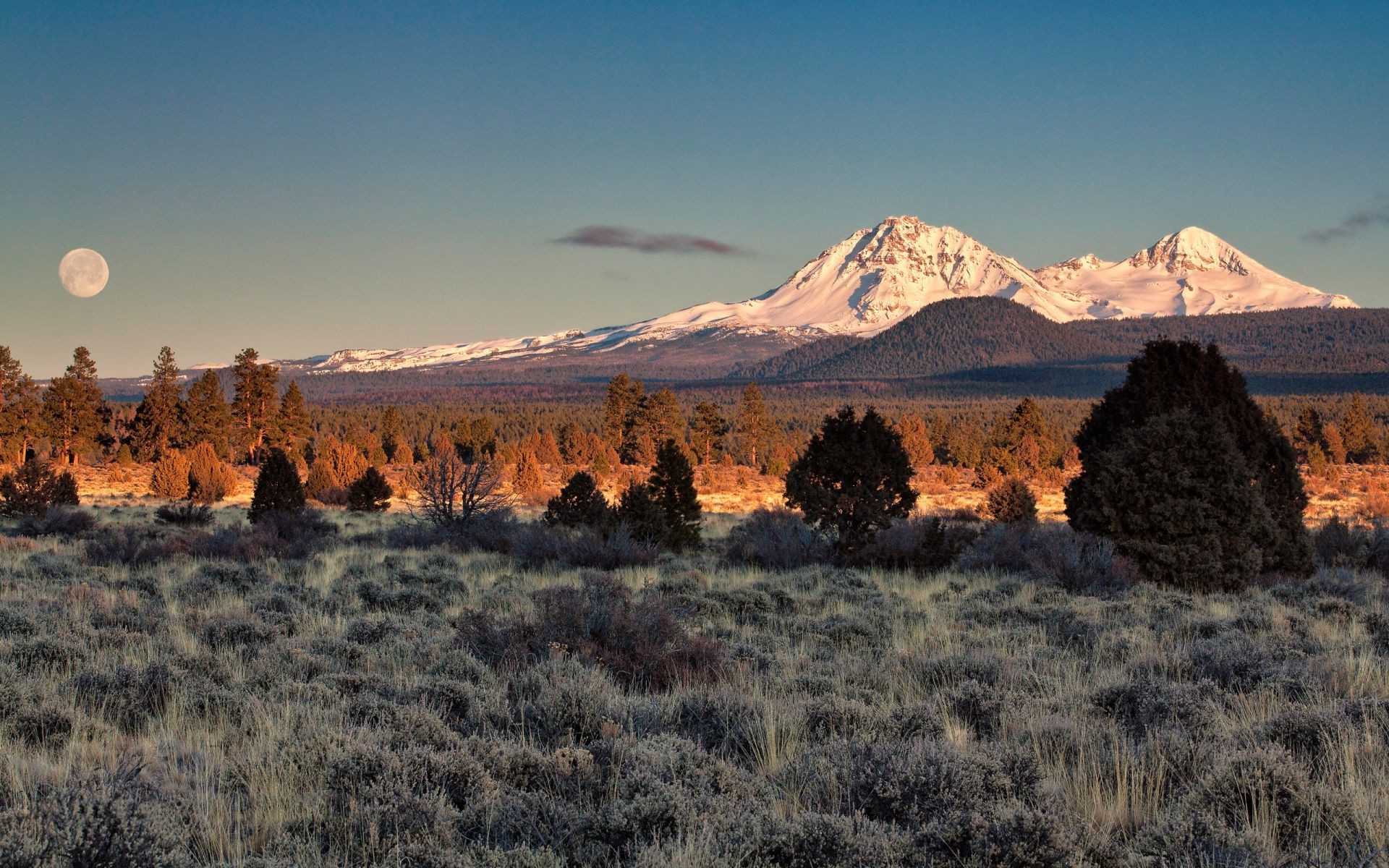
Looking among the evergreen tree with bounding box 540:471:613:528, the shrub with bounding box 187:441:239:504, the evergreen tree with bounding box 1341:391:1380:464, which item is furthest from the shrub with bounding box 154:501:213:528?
the evergreen tree with bounding box 1341:391:1380:464

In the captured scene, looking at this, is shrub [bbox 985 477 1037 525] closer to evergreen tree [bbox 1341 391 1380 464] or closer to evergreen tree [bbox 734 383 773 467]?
evergreen tree [bbox 734 383 773 467]

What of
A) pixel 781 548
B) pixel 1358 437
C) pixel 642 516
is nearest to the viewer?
pixel 781 548

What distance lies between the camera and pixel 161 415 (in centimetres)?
6003

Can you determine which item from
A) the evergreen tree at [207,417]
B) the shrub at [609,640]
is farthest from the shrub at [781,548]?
the evergreen tree at [207,417]

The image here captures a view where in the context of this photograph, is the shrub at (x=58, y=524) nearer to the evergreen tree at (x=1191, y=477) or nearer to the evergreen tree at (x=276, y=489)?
the evergreen tree at (x=276, y=489)

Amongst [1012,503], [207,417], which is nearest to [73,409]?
[207,417]

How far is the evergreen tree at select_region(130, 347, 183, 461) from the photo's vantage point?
59.3 meters

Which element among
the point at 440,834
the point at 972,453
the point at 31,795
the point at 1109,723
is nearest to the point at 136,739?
the point at 31,795

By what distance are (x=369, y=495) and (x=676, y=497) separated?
16194 millimetres

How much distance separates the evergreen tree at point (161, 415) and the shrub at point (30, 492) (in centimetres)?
3733

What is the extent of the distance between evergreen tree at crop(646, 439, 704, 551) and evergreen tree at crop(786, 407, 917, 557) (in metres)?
4.05

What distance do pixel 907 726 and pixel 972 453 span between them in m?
67.6

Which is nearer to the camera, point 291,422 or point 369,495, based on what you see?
point 369,495

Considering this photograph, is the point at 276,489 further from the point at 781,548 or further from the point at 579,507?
the point at 781,548
